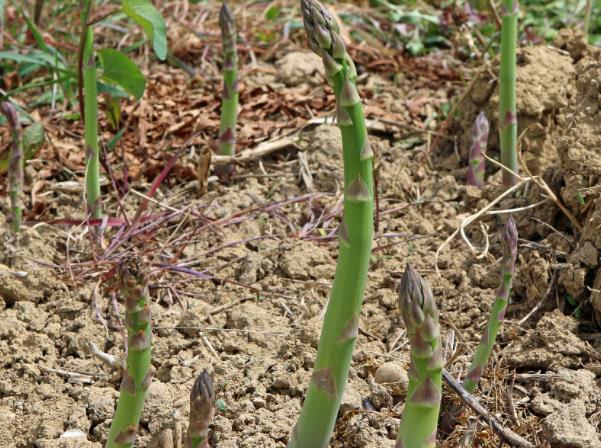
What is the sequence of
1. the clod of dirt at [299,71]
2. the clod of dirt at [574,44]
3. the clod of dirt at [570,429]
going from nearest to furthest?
the clod of dirt at [570,429], the clod of dirt at [574,44], the clod of dirt at [299,71]

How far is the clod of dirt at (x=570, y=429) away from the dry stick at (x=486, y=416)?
0.06m

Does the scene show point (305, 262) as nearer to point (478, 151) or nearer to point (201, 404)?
point (478, 151)

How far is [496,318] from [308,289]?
72cm

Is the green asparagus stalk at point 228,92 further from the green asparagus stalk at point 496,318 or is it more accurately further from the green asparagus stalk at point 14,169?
the green asparagus stalk at point 496,318

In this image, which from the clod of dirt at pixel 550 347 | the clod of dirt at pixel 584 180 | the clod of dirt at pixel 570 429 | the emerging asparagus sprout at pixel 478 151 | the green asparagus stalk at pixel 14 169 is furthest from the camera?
the emerging asparagus sprout at pixel 478 151

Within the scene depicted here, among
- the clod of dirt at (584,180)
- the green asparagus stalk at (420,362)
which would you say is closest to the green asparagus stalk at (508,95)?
the clod of dirt at (584,180)

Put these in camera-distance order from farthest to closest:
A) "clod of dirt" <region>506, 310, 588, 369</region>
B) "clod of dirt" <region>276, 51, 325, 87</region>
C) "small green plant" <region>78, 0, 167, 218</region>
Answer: "clod of dirt" <region>276, 51, 325, 87</region> < "small green plant" <region>78, 0, 167, 218</region> < "clod of dirt" <region>506, 310, 588, 369</region>

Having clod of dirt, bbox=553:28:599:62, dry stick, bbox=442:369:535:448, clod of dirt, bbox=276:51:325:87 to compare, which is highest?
clod of dirt, bbox=553:28:599:62

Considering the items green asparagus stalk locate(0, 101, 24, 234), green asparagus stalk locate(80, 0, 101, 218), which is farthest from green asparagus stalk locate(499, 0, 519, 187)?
green asparagus stalk locate(0, 101, 24, 234)

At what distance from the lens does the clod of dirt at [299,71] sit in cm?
414

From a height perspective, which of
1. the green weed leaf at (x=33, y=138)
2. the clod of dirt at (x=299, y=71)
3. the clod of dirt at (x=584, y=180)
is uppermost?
the clod of dirt at (x=299, y=71)

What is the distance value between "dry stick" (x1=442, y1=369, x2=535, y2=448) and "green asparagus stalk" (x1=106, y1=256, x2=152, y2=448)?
727 millimetres

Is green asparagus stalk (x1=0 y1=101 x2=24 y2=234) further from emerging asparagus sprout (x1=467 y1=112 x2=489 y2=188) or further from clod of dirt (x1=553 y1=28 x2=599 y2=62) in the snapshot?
clod of dirt (x1=553 y1=28 x2=599 y2=62)

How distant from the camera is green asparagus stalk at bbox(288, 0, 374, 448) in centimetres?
195
